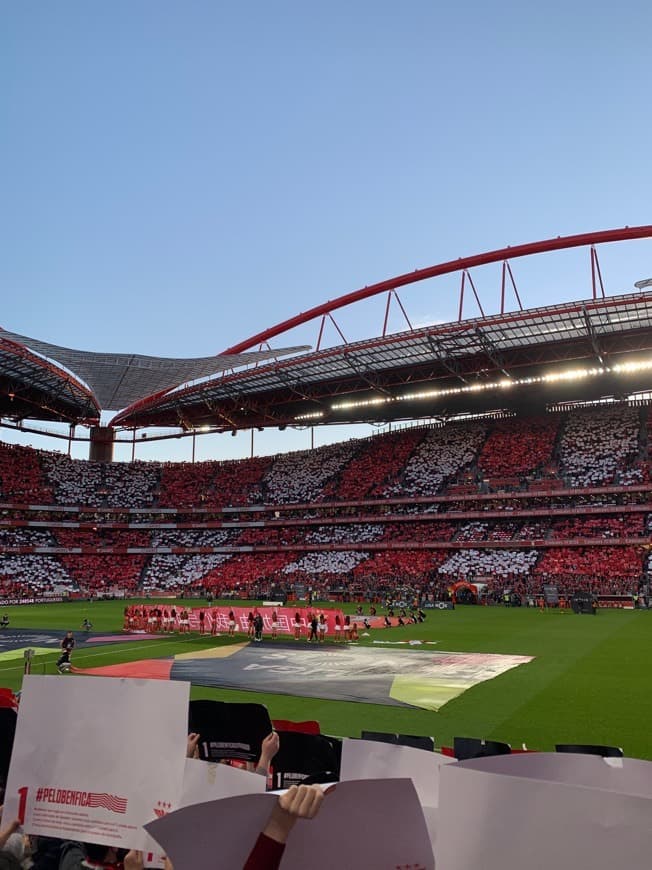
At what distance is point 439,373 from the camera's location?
56812mm

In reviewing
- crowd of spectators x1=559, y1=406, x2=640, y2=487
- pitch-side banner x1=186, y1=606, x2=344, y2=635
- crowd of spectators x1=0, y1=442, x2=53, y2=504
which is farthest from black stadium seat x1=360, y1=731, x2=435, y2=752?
crowd of spectators x1=0, y1=442, x2=53, y2=504

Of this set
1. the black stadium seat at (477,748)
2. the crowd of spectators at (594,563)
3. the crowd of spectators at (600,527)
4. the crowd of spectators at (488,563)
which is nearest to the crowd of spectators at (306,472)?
the crowd of spectators at (488,563)

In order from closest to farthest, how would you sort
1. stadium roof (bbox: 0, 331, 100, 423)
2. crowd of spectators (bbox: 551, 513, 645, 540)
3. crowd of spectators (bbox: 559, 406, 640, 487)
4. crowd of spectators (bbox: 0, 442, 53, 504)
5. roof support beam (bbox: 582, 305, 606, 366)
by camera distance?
roof support beam (bbox: 582, 305, 606, 366) < crowd of spectators (bbox: 551, 513, 645, 540) < stadium roof (bbox: 0, 331, 100, 423) < crowd of spectators (bbox: 559, 406, 640, 487) < crowd of spectators (bbox: 0, 442, 53, 504)

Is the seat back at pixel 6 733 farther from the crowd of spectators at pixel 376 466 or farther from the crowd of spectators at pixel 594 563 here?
the crowd of spectators at pixel 376 466

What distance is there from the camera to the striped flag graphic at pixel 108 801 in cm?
383

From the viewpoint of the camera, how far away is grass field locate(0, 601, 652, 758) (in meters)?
13.0

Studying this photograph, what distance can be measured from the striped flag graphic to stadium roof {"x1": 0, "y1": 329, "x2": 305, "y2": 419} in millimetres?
43330

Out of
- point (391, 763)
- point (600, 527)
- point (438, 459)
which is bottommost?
point (391, 763)

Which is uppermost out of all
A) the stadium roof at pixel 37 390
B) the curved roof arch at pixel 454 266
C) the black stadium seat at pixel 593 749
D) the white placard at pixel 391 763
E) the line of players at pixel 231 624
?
the curved roof arch at pixel 454 266

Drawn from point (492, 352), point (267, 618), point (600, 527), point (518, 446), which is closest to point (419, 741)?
point (267, 618)

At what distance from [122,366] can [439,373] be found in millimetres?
26533

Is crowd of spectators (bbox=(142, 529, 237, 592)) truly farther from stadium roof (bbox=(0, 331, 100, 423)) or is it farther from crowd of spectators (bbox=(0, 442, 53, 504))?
stadium roof (bbox=(0, 331, 100, 423))

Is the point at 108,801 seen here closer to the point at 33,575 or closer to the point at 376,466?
the point at 33,575

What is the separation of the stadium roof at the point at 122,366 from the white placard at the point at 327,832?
4495cm
